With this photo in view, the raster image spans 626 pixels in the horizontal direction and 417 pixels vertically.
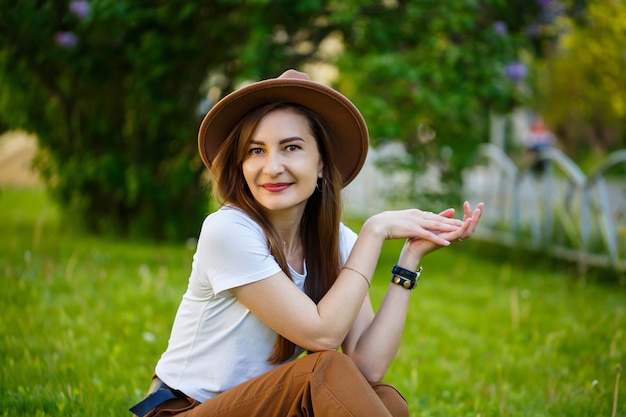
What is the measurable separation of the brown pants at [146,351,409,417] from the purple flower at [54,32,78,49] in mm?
4994

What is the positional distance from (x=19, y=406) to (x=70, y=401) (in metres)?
0.19

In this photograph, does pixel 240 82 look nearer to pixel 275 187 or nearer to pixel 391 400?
pixel 275 187

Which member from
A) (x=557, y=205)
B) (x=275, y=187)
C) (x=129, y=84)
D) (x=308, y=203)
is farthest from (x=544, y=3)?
(x=275, y=187)

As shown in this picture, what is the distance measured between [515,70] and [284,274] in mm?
4615

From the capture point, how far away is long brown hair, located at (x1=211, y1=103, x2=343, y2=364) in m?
2.35

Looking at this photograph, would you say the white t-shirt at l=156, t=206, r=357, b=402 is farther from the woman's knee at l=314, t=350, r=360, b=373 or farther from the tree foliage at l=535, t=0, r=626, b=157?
the tree foliage at l=535, t=0, r=626, b=157

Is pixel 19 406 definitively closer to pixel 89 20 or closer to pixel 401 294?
pixel 401 294

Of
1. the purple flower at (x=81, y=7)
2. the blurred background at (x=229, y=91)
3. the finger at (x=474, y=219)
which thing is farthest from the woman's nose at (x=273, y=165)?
the purple flower at (x=81, y=7)

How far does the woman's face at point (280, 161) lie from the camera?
234cm

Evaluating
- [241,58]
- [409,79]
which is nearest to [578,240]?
[409,79]

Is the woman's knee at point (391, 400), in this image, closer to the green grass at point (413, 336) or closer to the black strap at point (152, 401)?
the black strap at point (152, 401)

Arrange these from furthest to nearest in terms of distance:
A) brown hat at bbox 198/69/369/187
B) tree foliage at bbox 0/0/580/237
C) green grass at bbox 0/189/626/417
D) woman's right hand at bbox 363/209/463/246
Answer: tree foliage at bbox 0/0/580/237
green grass at bbox 0/189/626/417
woman's right hand at bbox 363/209/463/246
brown hat at bbox 198/69/369/187

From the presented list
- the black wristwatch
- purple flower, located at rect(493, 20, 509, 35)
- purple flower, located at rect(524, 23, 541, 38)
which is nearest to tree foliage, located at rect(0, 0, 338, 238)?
purple flower, located at rect(493, 20, 509, 35)

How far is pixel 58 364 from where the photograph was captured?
348 cm
